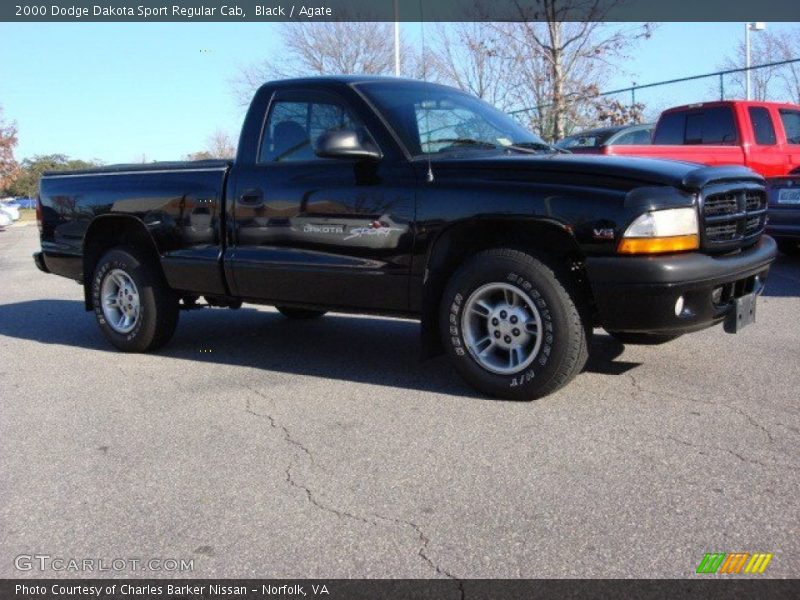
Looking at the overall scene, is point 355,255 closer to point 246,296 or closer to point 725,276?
point 246,296

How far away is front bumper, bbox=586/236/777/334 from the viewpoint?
4.08 metres

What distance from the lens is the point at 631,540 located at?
291 cm

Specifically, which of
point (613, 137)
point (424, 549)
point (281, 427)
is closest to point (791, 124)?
point (613, 137)

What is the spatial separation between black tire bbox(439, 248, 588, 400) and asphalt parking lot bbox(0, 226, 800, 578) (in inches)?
5.1

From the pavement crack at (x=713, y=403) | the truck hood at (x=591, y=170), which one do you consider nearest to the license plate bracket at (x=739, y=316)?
the pavement crack at (x=713, y=403)

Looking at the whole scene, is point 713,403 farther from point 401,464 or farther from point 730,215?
point 401,464

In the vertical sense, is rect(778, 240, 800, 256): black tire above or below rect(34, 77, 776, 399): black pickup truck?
below

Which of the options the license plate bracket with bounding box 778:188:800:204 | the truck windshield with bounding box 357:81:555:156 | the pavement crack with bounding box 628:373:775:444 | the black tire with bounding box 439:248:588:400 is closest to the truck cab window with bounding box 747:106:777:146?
the license plate bracket with bounding box 778:188:800:204

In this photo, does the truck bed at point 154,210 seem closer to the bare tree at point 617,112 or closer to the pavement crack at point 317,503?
the pavement crack at point 317,503

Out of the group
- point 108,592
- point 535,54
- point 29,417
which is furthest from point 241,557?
point 535,54

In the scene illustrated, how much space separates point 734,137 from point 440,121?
7422mm

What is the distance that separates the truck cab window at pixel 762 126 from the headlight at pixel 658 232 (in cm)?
810

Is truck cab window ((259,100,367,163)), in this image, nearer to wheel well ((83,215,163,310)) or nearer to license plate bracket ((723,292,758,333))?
wheel well ((83,215,163,310))

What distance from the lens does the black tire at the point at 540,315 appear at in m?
4.32
